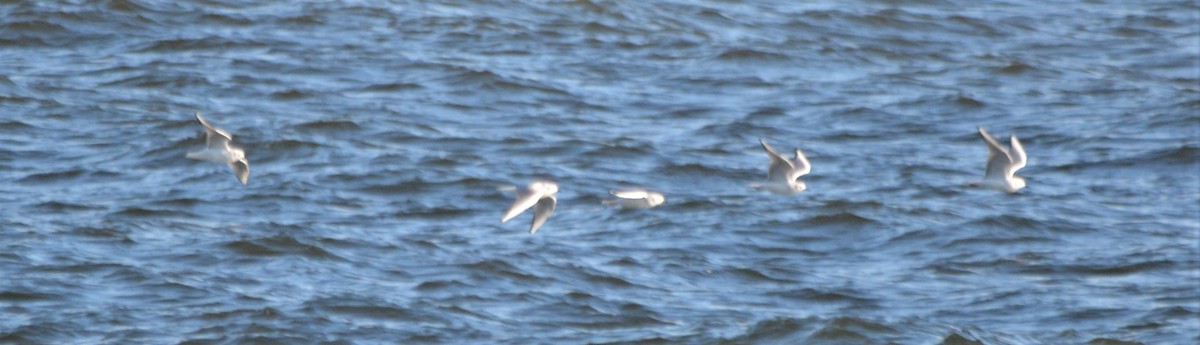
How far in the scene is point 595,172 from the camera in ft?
46.0

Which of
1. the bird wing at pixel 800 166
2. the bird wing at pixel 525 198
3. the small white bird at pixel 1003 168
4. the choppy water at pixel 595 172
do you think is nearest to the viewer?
the bird wing at pixel 525 198

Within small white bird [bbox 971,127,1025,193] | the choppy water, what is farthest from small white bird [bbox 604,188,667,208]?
small white bird [bbox 971,127,1025,193]

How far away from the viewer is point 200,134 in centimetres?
1445

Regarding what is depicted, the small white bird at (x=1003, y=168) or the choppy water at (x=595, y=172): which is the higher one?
the small white bird at (x=1003, y=168)

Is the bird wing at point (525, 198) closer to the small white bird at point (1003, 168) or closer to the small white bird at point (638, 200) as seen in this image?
the small white bird at point (638, 200)

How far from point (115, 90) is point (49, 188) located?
98.6 inches

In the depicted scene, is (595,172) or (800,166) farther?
(595,172)

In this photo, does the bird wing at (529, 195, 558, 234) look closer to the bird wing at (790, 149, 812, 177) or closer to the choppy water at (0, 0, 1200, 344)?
the bird wing at (790, 149, 812, 177)

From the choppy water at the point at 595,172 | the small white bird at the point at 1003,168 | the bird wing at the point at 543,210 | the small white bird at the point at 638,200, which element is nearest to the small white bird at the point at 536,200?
the bird wing at the point at 543,210

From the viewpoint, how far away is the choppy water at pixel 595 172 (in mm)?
11164

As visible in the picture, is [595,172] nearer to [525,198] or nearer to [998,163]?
[998,163]

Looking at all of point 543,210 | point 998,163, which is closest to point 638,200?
point 543,210

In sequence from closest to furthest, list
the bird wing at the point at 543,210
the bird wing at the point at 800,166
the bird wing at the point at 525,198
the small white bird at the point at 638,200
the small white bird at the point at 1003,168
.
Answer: the bird wing at the point at 525,198 < the bird wing at the point at 543,210 < the small white bird at the point at 638,200 < the bird wing at the point at 800,166 < the small white bird at the point at 1003,168

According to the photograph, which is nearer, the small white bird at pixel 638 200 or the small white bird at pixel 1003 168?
the small white bird at pixel 638 200
